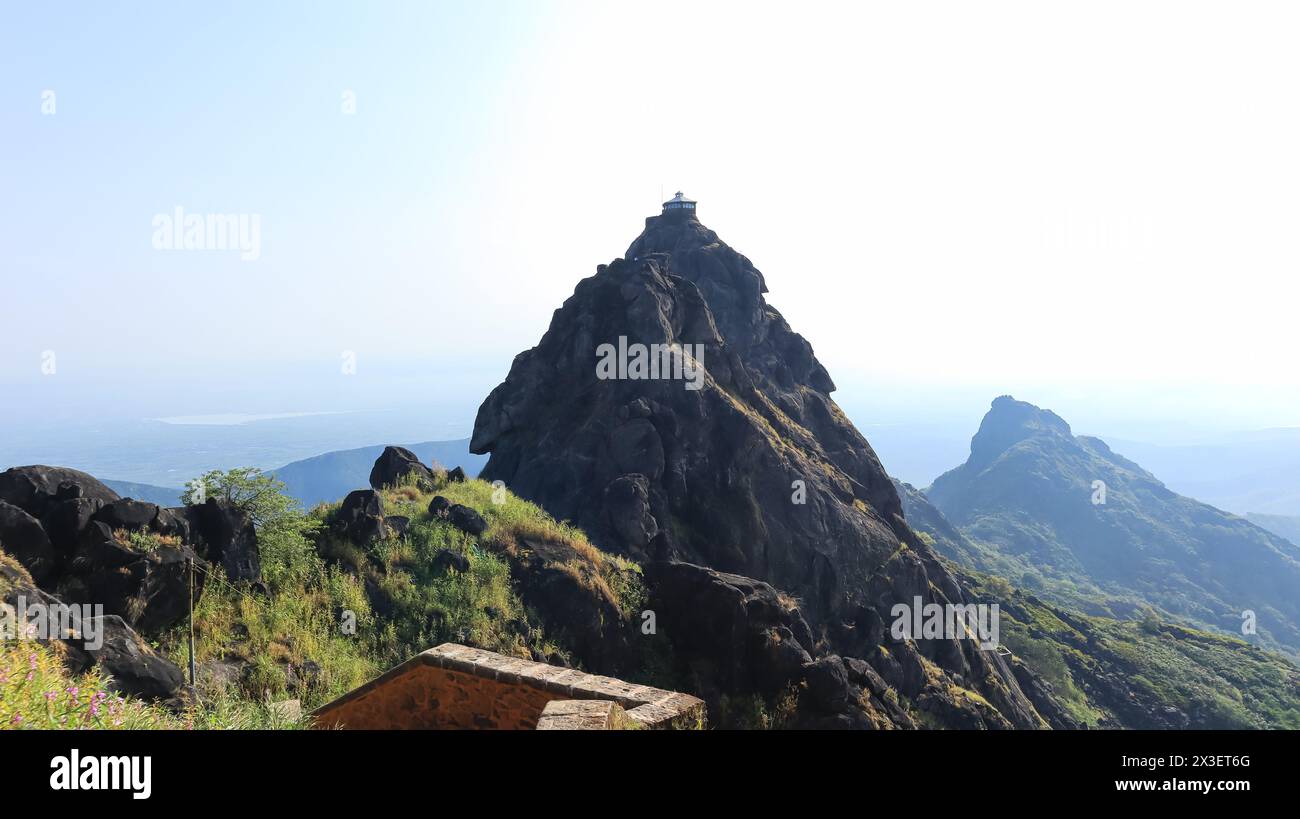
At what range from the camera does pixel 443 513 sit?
20.4 metres

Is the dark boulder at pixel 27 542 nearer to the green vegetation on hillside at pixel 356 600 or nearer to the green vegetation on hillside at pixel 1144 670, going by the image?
the green vegetation on hillside at pixel 356 600

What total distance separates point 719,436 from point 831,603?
10555 millimetres

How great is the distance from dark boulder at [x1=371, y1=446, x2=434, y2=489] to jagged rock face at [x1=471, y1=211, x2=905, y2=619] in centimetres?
683

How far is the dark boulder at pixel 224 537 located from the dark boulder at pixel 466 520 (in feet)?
18.8

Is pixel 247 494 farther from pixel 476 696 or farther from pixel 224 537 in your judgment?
pixel 476 696

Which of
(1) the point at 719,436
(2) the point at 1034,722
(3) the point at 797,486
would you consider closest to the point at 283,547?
(1) the point at 719,436

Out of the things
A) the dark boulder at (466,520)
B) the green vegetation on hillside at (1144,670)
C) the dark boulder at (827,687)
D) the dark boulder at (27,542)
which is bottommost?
the green vegetation on hillside at (1144,670)

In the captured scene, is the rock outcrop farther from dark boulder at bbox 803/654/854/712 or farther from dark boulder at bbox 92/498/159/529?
dark boulder at bbox 92/498/159/529

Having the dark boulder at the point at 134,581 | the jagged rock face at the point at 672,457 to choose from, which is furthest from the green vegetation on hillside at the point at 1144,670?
the dark boulder at the point at 134,581

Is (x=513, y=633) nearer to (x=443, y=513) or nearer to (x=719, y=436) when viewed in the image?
(x=443, y=513)

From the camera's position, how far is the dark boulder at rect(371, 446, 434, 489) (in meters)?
24.4

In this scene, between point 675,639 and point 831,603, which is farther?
point 831,603

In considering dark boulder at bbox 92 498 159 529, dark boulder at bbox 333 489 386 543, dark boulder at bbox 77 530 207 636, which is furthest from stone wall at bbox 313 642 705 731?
dark boulder at bbox 333 489 386 543

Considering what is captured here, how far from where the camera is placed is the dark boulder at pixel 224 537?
14.5 metres
